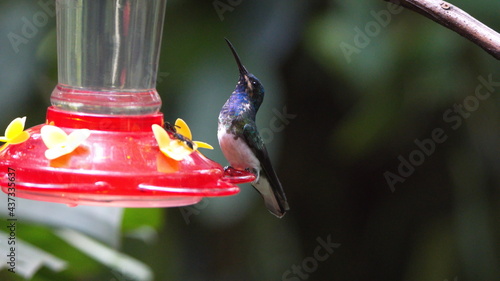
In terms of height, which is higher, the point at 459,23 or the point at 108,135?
the point at 459,23

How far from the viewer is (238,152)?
2.19m

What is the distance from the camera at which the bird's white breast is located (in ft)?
7.20

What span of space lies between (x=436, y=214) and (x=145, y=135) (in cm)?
268

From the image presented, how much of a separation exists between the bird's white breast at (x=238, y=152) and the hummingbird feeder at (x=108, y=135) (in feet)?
0.78

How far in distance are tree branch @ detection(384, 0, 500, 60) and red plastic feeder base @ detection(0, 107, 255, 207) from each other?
627mm

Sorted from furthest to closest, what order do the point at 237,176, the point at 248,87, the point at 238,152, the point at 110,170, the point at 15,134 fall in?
the point at 248,87, the point at 238,152, the point at 237,176, the point at 15,134, the point at 110,170

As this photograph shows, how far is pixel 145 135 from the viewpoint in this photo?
5.38 feet

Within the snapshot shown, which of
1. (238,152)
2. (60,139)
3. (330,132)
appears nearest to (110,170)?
(60,139)

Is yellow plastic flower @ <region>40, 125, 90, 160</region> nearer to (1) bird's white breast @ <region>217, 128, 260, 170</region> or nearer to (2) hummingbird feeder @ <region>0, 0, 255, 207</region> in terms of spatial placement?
(2) hummingbird feeder @ <region>0, 0, 255, 207</region>

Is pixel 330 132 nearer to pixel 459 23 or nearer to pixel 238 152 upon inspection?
pixel 238 152

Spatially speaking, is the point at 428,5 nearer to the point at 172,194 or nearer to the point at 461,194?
the point at 172,194

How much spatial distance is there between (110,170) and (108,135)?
0.54ft

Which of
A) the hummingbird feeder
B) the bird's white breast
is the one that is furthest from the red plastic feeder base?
the bird's white breast

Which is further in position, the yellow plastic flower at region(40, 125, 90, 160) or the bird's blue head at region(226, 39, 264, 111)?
the bird's blue head at region(226, 39, 264, 111)
